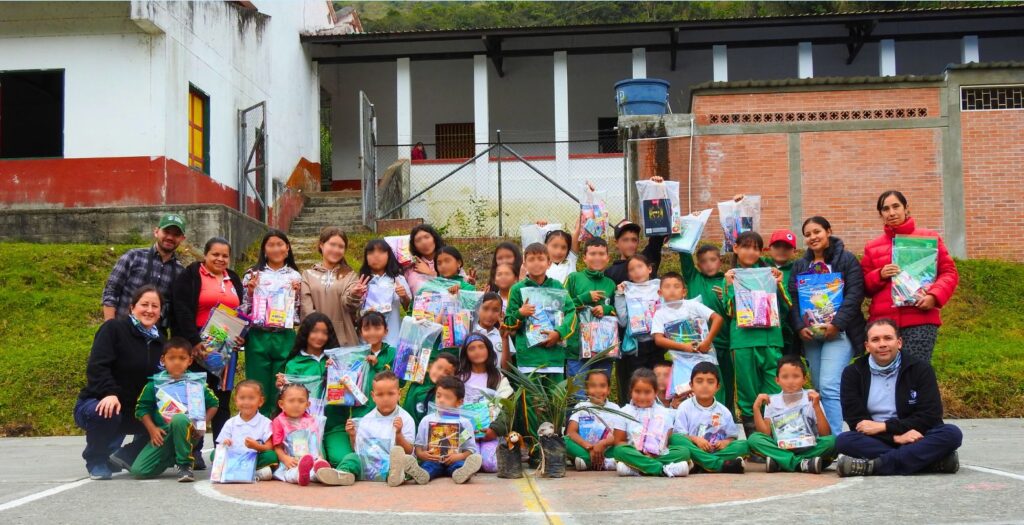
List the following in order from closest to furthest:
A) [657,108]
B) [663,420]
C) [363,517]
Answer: [363,517], [663,420], [657,108]

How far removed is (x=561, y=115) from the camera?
22281 mm

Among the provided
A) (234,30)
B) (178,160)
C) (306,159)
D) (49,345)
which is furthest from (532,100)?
(49,345)

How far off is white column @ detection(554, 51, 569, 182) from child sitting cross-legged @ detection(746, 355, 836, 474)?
14.6 meters

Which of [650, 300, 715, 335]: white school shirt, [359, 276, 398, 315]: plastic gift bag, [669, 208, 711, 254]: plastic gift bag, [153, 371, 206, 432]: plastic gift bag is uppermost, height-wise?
[669, 208, 711, 254]: plastic gift bag

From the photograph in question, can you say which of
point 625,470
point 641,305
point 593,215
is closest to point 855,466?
point 625,470

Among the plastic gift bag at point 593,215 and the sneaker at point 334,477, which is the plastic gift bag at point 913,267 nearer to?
the plastic gift bag at point 593,215

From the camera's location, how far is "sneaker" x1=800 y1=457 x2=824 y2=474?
658 cm

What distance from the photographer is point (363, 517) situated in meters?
5.10

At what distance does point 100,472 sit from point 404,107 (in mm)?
16344

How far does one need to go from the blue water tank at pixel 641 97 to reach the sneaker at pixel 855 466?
490 inches

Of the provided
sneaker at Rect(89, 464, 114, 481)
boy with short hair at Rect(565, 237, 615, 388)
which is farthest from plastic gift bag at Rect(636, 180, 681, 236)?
sneaker at Rect(89, 464, 114, 481)

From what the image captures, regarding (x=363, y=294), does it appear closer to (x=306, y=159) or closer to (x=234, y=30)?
(x=234, y=30)

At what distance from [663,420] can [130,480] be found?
141 inches

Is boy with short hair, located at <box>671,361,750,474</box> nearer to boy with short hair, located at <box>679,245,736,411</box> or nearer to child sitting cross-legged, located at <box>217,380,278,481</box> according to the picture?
boy with short hair, located at <box>679,245,736,411</box>
